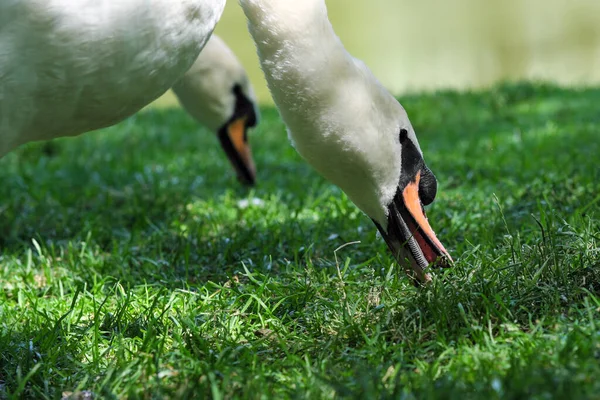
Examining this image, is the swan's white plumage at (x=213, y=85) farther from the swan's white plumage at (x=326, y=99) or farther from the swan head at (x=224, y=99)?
the swan's white plumage at (x=326, y=99)

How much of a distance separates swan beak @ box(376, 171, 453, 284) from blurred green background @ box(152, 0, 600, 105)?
10.9m

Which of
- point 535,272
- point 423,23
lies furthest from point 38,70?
point 423,23

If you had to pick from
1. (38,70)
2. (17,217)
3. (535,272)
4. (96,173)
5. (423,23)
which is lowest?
(423,23)

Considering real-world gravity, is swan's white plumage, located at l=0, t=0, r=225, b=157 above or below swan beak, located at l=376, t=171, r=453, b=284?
above

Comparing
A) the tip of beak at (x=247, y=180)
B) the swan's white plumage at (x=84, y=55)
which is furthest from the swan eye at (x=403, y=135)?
the tip of beak at (x=247, y=180)

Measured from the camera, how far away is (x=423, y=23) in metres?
20.9

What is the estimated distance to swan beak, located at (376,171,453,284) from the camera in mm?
3229

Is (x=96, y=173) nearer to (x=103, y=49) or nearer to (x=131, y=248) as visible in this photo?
(x=131, y=248)

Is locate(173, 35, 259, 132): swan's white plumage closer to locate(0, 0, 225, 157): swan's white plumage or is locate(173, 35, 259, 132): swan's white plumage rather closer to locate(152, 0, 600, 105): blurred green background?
locate(0, 0, 225, 157): swan's white plumage

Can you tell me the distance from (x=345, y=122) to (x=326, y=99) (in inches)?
4.5

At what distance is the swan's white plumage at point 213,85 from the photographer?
19.2 ft

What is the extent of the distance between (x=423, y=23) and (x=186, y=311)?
1870cm

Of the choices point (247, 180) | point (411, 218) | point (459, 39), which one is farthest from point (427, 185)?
point (459, 39)

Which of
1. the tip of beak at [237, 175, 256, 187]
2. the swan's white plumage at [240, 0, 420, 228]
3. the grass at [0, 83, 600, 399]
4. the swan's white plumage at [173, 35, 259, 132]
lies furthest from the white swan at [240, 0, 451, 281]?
the swan's white plumage at [173, 35, 259, 132]
